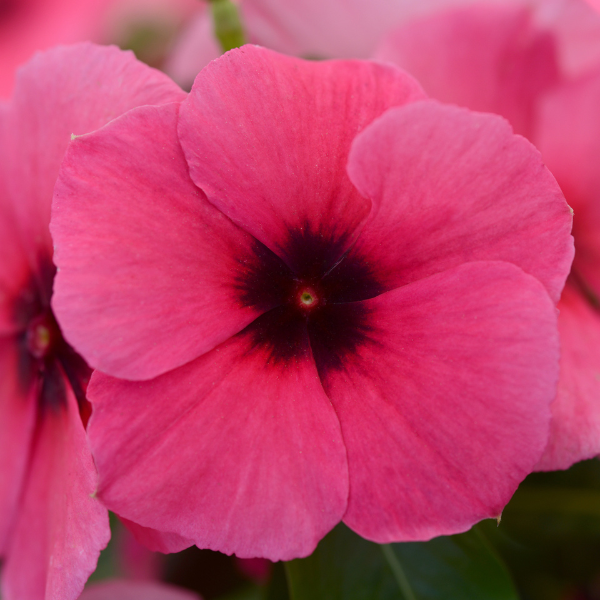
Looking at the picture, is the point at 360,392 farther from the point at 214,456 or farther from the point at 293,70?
the point at 293,70

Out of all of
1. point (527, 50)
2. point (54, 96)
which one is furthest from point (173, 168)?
point (527, 50)

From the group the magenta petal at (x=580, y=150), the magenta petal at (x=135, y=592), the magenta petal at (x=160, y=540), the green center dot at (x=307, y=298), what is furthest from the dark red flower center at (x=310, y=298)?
the magenta petal at (x=135, y=592)

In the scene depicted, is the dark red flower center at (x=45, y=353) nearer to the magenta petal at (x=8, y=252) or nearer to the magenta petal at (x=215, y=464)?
the magenta petal at (x=8, y=252)

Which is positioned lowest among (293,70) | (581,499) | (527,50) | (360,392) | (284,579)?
(581,499)

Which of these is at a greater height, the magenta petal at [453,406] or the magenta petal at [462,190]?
the magenta petal at [462,190]

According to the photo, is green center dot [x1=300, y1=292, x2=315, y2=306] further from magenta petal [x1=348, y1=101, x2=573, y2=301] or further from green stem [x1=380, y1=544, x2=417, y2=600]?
green stem [x1=380, y1=544, x2=417, y2=600]

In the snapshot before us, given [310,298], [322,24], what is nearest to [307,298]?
[310,298]
